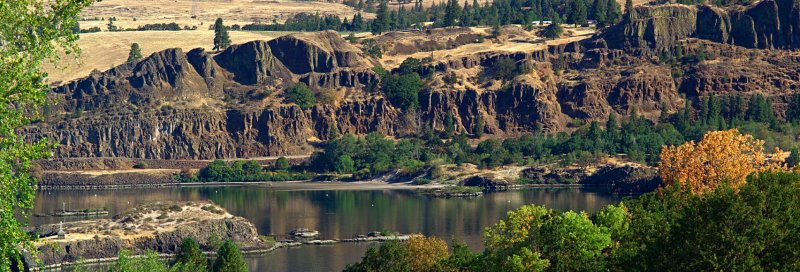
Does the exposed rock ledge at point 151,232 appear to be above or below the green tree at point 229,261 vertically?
below

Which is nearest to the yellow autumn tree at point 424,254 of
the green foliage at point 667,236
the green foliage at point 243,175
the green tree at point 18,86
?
the green foliage at point 667,236

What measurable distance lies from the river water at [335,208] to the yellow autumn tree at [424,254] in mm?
25815

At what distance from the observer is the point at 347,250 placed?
111688 millimetres

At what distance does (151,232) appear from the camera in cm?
11388

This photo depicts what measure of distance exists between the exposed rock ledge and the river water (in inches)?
216

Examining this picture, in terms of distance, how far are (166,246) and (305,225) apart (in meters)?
21.3

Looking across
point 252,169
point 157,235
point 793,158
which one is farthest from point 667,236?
point 252,169

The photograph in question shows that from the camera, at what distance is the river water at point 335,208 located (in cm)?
11075

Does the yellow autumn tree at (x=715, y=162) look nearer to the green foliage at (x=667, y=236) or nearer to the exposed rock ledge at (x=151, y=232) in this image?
the green foliage at (x=667, y=236)

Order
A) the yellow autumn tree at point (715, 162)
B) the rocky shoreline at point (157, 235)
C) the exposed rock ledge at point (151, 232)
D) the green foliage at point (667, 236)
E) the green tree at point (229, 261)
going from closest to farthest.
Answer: the green foliage at point (667, 236)
the green tree at point (229, 261)
the yellow autumn tree at point (715, 162)
the rocky shoreline at point (157, 235)
the exposed rock ledge at point (151, 232)

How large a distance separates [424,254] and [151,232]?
159 feet

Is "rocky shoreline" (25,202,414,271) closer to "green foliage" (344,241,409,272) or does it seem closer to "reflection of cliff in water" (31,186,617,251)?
"reflection of cliff in water" (31,186,617,251)

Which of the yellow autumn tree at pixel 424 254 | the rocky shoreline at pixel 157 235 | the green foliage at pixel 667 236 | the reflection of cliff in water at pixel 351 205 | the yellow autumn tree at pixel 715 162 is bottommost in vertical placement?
the reflection of cliff in water at pixel 351 205

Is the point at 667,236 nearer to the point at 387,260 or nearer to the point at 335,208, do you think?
the point at 387,260
